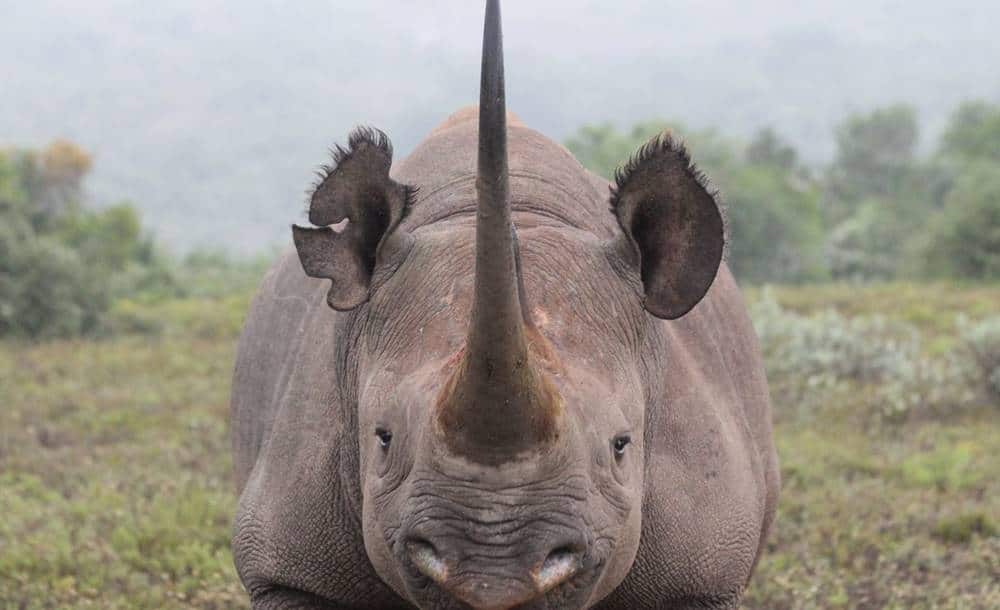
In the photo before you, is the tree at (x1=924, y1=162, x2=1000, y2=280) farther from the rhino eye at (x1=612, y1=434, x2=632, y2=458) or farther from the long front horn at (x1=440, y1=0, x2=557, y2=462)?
the long front horn at (x1=440, y1=0, x2=557, y2=462)

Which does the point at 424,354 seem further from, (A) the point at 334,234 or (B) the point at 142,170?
(B) the point at 142,170

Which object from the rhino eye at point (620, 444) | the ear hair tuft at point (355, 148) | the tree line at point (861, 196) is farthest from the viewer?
the tree line at point (861, 196)

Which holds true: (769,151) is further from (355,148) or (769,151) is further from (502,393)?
(502,393)

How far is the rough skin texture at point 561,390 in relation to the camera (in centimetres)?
313

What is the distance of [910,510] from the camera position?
7.70 meters

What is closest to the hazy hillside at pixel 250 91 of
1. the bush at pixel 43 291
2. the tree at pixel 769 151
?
the tree at pixel 769 151

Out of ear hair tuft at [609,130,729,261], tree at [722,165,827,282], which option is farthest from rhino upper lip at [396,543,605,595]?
tree at [722,165,827,282]

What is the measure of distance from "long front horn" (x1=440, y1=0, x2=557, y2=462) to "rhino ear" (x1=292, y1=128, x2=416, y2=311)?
89cm

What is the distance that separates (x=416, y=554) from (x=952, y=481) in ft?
20.6

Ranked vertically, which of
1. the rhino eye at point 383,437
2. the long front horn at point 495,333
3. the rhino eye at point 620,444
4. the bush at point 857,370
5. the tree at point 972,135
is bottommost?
the bush at point 857,370

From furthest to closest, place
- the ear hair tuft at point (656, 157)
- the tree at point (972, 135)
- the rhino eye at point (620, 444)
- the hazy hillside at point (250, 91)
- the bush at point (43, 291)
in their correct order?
the hazy hillside at point (250, 91), the tree at point (972, 135), the bush at point (43, 291), the ear hair tuft at point (656, 157), the rhino eye at point (620, 444)

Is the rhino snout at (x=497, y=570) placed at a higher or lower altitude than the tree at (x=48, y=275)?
higher

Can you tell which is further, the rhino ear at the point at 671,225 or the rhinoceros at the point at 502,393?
the rhino ear at the point at 671,225

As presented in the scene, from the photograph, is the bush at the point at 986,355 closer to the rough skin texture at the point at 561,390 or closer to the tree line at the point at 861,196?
the tree line at the point at 861,196
